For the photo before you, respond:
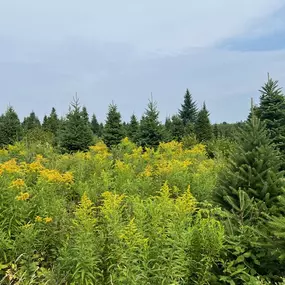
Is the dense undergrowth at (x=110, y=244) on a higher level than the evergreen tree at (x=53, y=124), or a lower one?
lower

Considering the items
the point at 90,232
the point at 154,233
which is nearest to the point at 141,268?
→ the point at 154,233

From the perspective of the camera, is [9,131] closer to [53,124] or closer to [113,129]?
[113,129]

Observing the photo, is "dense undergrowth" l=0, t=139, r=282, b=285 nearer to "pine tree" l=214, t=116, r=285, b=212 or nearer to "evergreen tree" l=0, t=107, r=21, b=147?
"pine tree" l=214, t=116, r=285, b=212

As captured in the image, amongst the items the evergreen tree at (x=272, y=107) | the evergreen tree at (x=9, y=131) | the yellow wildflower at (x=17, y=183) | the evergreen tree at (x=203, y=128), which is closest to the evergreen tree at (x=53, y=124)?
the evergreen tree at (x=9, y=131)

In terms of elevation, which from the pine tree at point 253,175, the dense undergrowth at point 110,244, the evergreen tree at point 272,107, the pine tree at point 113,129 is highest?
the pine tree at point 113,129

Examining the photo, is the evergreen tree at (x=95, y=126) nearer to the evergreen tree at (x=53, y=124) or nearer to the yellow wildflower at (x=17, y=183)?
the evergreen tree at (x=53, y=124)

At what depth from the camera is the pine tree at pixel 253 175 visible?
17.2 ft

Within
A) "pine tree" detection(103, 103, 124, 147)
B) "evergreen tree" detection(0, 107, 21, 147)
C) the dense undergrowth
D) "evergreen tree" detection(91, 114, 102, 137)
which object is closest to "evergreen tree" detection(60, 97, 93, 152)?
"pine tree" detection(103, 103, 124, 147)

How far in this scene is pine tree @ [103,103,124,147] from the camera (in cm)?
2000

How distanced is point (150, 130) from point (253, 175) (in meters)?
12.9

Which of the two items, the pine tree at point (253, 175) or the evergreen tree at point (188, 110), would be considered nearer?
the pine tree at point (253, 175)

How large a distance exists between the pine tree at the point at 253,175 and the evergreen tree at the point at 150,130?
12146 mm

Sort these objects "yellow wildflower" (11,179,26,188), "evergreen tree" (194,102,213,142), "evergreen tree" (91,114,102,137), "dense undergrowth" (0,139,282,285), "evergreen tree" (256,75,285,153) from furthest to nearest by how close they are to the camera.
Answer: "evergreen tree" (91,114,102,137)
"evergreen tree" (194,102,213,142)
"evergreen tree" (256,75,285,153)
"yellow wildflower" (11,179,26,188)
"dense undergrowth" (0,139,282,285)

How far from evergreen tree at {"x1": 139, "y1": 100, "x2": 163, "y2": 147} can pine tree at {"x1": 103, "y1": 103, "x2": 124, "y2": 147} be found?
6.41 ft
